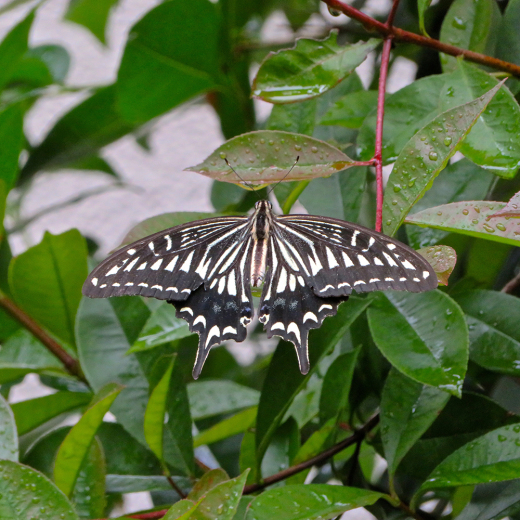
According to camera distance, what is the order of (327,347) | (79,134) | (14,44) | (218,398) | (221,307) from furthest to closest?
1. (79,134)
2. (14,44)
3. (218,398)
4. (221,307)
5. (327,347)

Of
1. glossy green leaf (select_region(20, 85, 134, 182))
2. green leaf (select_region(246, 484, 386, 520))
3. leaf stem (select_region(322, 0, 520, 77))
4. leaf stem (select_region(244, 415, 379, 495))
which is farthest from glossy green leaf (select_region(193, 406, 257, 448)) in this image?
glossy green leaf (select_region(20, 85, 134, 182))

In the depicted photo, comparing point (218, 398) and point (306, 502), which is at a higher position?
point (306, 502)

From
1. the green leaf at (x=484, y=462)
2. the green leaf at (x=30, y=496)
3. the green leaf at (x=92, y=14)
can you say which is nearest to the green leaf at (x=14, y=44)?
the green leaf at (x=92, y=14)

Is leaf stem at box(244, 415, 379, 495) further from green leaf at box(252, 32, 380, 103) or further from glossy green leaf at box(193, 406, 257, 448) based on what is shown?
green leaf at box(252, 32, 380, 103)

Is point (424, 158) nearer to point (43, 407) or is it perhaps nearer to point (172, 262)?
point (172, 262)

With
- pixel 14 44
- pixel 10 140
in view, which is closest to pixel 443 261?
pixel 10 140

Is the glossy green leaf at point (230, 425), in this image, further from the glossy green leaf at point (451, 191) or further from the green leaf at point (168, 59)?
the green leaf at point (168, 59)

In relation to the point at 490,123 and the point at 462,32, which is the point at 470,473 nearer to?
the point at 490,123
